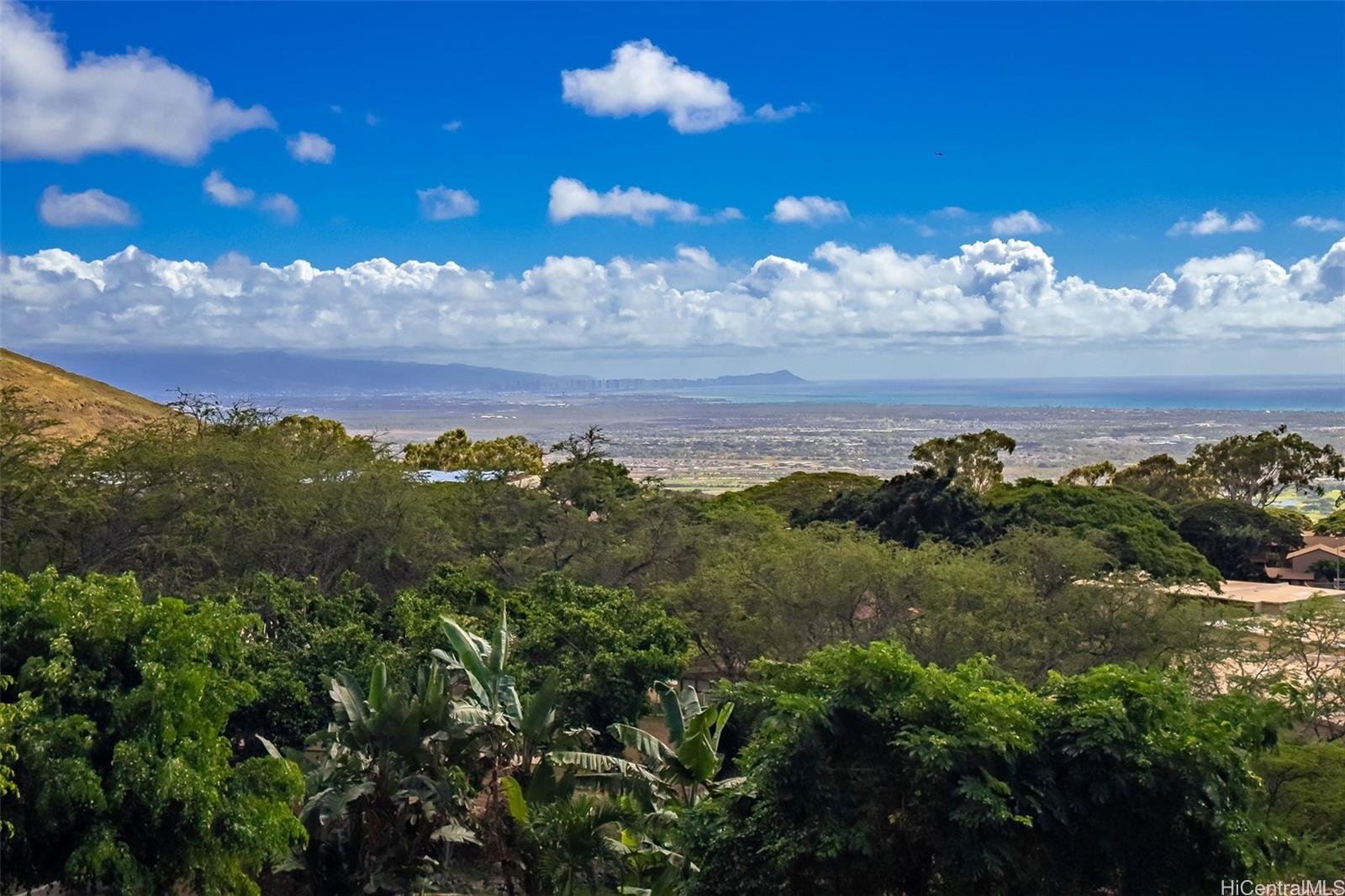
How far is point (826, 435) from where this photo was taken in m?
154

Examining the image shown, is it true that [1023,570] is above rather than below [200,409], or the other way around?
below

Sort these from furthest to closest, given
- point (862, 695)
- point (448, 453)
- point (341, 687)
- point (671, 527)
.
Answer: point (448, 453)
point (671, 527)
point (341, 687)
point (862, 695)

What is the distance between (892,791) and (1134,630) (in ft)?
38.5

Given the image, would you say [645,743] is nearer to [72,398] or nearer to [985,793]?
[985,793]

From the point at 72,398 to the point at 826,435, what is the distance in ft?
349

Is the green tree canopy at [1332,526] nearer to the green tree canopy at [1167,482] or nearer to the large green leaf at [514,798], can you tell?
the green tree canopy at [1167,482]

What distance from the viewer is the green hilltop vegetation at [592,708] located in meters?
9.06

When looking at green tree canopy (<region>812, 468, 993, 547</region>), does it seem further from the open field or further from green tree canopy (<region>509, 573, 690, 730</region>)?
the open field

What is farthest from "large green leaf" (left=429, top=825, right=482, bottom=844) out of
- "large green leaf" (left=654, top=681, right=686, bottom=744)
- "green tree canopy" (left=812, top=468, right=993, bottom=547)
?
"green tree canopy" (left=812, top=468, right=993, bottom=547)

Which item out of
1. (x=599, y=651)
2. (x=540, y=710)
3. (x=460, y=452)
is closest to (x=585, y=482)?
(x=599, y=651)

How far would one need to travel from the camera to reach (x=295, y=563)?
23.2 meters

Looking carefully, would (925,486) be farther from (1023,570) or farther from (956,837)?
(956,837)

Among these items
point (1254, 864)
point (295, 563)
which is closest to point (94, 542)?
point (295, 563)

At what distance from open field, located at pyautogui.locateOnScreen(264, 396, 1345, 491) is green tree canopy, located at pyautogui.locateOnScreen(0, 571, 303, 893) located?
59.6 meters
